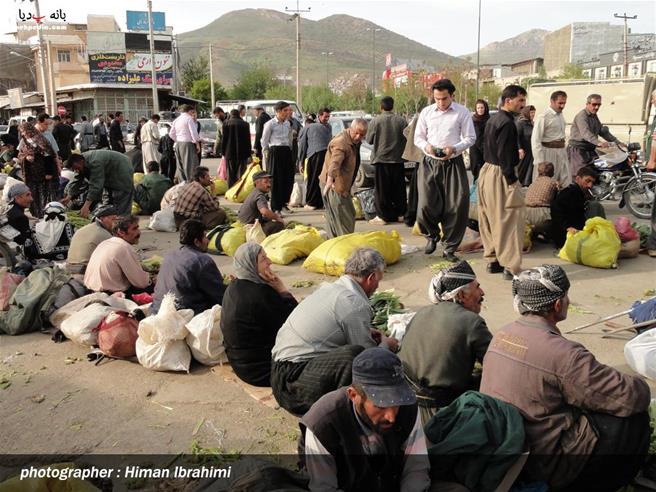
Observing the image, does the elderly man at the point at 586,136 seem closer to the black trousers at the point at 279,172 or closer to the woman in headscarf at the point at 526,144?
the woman in headscarf at the point at 526,144

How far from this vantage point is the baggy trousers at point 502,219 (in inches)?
260

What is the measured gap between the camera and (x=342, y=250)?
278 inches

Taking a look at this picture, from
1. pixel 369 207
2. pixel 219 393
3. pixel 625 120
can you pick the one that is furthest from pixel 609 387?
pixel 625 120

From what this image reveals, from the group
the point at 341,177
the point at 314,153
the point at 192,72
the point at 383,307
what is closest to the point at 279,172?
the point at 314,153

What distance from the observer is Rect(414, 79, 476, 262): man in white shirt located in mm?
7164

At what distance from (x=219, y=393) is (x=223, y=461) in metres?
0.89

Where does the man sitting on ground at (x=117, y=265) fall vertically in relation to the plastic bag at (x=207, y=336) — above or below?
above

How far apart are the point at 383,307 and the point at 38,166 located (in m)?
6.92

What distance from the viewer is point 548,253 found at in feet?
25.7

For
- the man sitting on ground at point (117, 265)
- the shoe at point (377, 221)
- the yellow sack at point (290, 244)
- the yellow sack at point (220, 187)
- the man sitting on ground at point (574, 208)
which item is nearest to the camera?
the man sitting on ground at point (117, 265)

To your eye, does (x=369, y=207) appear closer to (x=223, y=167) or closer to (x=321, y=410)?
(x=223, y=167)

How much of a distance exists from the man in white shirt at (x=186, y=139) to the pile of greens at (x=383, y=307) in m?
7.11

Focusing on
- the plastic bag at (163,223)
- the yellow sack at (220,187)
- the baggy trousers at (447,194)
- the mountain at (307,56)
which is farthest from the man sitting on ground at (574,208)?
the mountain at (307,56)

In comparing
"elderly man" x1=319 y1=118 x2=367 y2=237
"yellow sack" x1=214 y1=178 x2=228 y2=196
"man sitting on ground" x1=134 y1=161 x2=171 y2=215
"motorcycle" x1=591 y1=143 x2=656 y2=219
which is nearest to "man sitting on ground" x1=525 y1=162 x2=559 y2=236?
"elderly man" x1=319 y1=118 x2=367 y2=237
